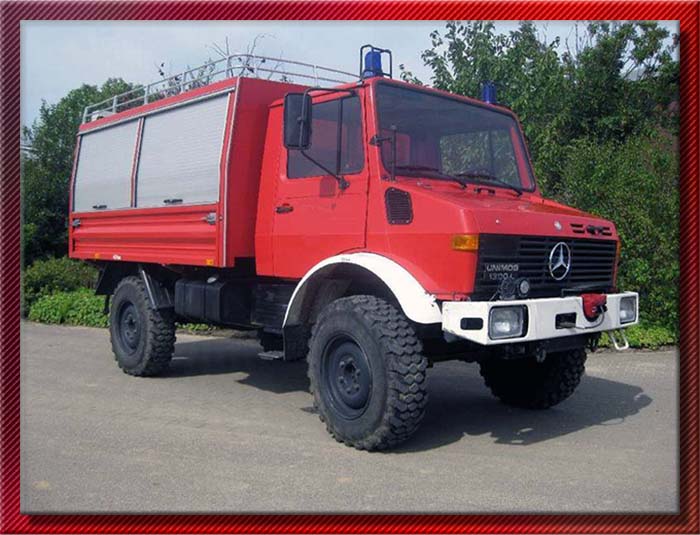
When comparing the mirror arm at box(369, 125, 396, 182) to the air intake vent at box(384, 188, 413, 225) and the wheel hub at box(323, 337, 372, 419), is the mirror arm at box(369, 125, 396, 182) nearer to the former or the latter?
the air intake vent at box(384, 188, 413, 225)

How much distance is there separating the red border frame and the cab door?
166 centimetres

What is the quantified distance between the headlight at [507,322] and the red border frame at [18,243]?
120 cm

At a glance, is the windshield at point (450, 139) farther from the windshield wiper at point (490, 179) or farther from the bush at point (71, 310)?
the bush at point (71, 310)

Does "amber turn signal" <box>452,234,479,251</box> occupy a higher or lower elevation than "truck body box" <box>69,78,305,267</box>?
lower

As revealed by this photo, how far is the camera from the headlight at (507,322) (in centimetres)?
486

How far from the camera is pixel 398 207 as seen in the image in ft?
17.7

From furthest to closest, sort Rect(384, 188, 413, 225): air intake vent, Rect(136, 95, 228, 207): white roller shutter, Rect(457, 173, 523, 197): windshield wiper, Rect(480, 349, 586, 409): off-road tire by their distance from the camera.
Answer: Rect(136, 95, 228, 207): white roller shutter < Rect(480, 349, 586, 409): off-road tire < Rect(457, 173, 523, 197): windshield wiper < Rect(384, 188, 413, 225): air intake vent

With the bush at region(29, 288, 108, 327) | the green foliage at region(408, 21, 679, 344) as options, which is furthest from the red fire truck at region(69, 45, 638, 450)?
the bush at region(29, 288, 108, 327)

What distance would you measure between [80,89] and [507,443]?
670 inches

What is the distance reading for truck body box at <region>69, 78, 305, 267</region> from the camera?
6.71m

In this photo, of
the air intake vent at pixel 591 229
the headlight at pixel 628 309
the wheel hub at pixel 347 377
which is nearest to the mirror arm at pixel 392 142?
the wheel hub at pixel 347 377

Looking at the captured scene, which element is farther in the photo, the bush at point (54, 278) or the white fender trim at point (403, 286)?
the bush at point (54, 278)

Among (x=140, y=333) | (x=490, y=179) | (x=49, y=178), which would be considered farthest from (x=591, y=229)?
(x=49, y=178)

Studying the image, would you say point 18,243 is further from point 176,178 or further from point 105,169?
point 105,169
